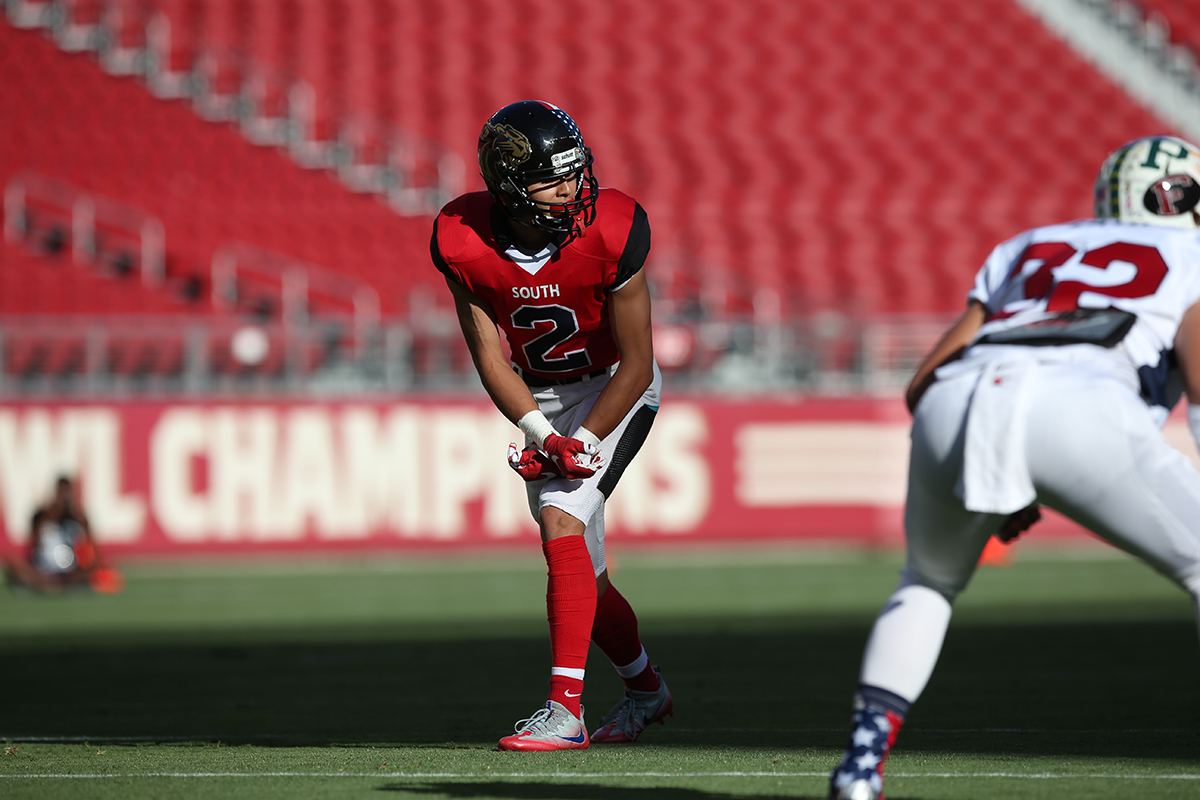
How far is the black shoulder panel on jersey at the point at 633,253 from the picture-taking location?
5.52 meters

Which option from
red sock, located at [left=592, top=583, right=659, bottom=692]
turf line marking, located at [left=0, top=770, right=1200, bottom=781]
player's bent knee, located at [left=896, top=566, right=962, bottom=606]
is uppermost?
player's bent knee, located at [left=896, top=566, right=962, bottom=606]

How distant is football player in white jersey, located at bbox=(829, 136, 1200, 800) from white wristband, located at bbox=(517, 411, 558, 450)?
70.9 inches

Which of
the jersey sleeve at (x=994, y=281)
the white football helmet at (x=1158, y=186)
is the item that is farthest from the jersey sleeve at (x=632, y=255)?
the white football helmet at (x=1158, y=186)

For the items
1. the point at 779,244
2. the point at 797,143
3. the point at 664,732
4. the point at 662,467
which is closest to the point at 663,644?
the point at 664,732

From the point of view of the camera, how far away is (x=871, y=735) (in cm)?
374

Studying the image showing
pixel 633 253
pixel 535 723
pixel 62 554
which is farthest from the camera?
pixel 62 554

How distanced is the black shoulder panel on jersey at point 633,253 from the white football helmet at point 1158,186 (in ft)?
5.84

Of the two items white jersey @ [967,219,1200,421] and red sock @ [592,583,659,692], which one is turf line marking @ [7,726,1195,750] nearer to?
red sock @ [592,583,659,692]

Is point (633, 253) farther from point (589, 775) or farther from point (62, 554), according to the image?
point (62, 554)

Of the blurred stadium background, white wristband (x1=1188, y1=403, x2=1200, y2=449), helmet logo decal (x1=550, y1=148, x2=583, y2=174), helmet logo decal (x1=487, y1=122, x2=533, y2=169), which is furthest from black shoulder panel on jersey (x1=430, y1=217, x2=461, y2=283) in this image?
the blurred stadium background

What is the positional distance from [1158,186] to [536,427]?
232 centimetres

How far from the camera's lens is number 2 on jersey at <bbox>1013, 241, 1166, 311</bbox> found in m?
3.87

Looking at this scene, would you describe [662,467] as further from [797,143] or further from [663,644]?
[797,143]

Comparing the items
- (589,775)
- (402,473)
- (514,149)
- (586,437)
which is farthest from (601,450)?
(402,473)
